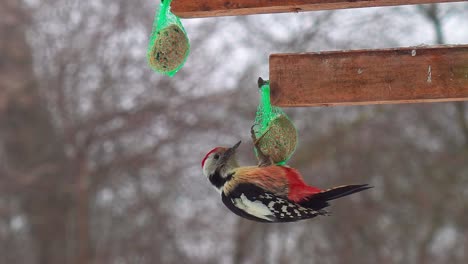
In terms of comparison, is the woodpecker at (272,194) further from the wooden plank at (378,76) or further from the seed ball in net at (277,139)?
the wooden plank at (378,76)

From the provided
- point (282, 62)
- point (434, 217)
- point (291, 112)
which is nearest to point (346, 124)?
point (291, 112)

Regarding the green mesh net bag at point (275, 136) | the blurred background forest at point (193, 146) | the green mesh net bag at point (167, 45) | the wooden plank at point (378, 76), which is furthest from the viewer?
the blurred background forest at point (193, 146)

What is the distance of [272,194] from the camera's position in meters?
3.76

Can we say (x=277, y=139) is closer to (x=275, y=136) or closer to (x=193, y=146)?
(x=275, y=136)

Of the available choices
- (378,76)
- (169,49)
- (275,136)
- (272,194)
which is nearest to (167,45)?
(169,49)

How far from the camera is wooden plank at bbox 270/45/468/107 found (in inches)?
97.7

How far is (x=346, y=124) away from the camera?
11.6 m

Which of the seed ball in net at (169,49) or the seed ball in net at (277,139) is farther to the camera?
the seed ball in net at (277,139)

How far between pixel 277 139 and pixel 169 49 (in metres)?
0.74

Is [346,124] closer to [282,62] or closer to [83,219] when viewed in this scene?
[83,219]

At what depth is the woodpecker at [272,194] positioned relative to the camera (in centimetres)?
364

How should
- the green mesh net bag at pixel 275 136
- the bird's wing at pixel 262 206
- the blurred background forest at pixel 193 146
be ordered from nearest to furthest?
the bird's wing at pixel 262 206 < the green mesh net bag at pixel 275 136 < the blurred background forest at pixel 193 146

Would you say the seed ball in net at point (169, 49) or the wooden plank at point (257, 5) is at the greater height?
the seed ball in net at point (169, 49)

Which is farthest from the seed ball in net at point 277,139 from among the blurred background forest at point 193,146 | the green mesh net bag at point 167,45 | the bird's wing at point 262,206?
the blurred background forest at point 193,146
